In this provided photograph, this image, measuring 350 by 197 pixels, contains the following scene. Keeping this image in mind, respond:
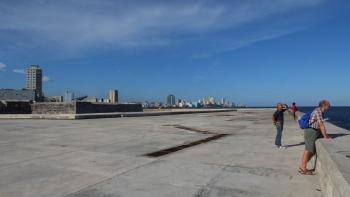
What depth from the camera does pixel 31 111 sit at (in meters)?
37.9

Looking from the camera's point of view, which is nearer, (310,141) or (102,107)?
(310,141)

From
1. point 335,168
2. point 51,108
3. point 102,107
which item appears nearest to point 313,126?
point 335,168

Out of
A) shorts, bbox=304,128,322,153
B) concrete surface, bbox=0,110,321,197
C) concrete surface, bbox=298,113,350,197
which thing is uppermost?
shorts, bbox=304,128,322,153

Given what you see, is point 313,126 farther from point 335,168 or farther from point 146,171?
point 146,171

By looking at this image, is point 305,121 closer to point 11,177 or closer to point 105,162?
point 105,162

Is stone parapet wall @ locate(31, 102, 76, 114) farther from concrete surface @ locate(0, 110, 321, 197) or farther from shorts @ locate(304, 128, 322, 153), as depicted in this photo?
shorts @ locate(304, 128, 322, 153)

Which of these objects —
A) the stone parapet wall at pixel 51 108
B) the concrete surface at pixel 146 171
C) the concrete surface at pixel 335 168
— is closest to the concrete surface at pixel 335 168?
the concrete surface at pixel 335 168

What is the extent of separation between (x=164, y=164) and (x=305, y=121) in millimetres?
3329

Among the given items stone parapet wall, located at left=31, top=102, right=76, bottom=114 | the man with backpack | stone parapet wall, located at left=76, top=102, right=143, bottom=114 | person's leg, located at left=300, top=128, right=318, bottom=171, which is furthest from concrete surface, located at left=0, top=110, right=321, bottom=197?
stone parapet wall, located at left=76, top=102, right=143, bottom=114

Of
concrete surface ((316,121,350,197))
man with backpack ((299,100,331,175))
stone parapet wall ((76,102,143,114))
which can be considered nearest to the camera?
concrete surface ((316,121,350,197))

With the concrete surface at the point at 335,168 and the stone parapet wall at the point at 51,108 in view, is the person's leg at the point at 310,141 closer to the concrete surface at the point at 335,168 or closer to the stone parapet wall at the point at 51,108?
the concrete surface at the point at 335,168

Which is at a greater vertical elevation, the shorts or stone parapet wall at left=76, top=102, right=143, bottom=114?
stone parapet wall at left=76, top=102, right=143, bottom=114

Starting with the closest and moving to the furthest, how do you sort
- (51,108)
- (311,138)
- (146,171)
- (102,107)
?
(311,138), (146,171), (51,108), (102,107)

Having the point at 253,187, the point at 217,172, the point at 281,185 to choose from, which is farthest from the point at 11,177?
the point at 281,185
